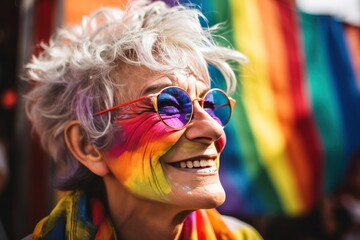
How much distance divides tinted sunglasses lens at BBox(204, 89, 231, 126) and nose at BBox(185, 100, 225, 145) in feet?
0.22

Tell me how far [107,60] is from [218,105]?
0.41 m

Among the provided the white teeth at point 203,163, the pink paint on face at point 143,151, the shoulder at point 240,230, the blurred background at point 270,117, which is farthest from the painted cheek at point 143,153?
the blurred background at point 270,117

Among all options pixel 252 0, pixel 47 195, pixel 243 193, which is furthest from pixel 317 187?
pixel 47 195

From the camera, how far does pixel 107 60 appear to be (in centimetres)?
144

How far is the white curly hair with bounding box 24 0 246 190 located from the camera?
1.41 m

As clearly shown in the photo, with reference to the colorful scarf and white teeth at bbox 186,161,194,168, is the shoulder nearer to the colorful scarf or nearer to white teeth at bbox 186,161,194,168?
the colorful scarf

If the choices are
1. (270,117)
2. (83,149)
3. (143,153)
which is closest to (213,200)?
(143,153)

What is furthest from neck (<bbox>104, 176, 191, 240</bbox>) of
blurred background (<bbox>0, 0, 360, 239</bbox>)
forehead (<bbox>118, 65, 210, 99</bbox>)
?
blurred background (<bbox>0, 0, 360, 239</bbox>)

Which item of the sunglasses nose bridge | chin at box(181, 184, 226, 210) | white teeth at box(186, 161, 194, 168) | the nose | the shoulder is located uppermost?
the sunglasses nose bridge

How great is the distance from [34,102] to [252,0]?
6.73 ft

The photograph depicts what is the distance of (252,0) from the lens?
3.23 meters

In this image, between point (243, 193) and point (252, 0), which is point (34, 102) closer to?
point (243, 193)

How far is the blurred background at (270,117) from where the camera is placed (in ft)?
9.07

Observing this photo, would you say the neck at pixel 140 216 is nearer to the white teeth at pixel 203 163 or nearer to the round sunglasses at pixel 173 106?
Result: the white teeth at pixel 203 163
